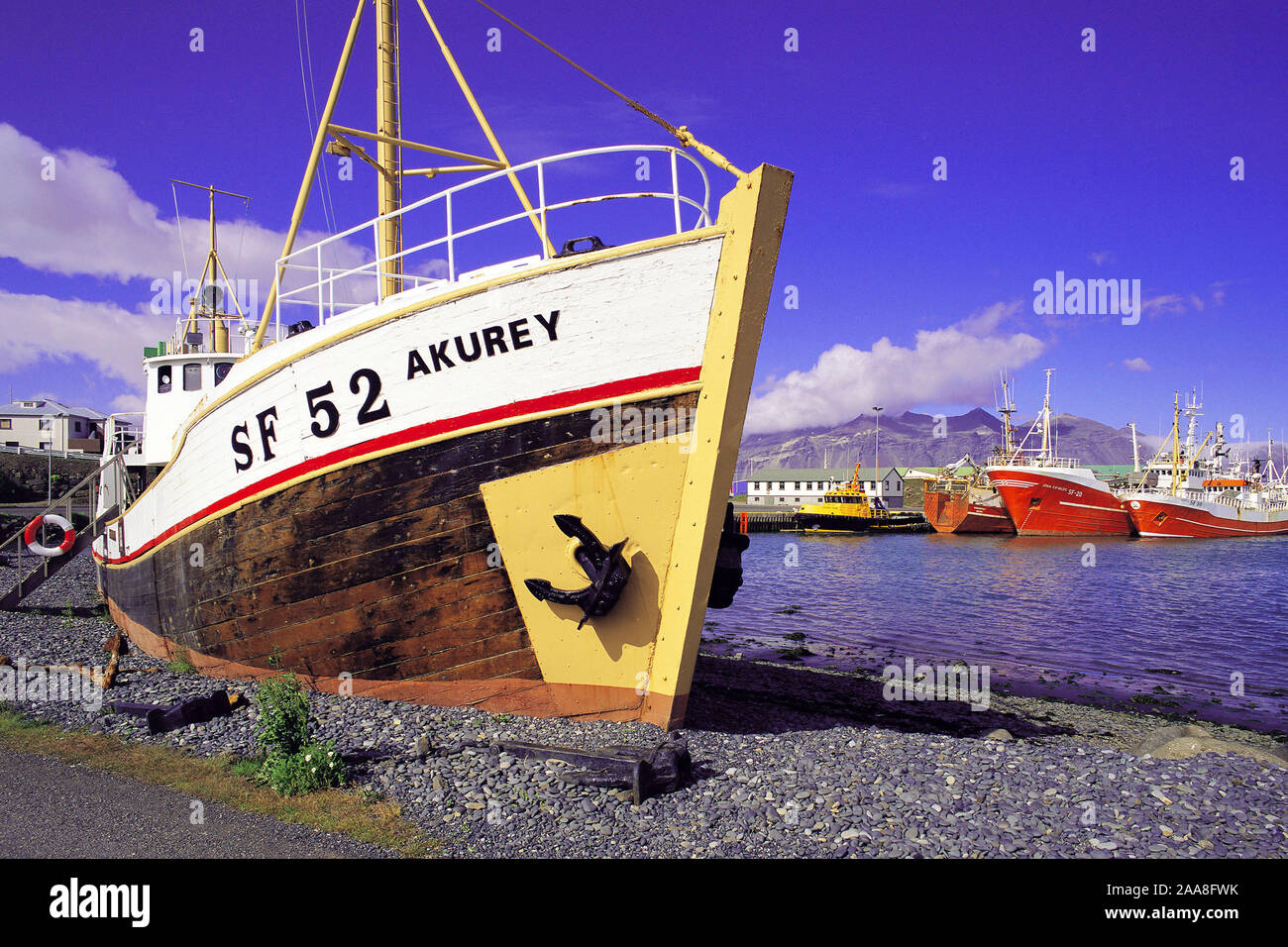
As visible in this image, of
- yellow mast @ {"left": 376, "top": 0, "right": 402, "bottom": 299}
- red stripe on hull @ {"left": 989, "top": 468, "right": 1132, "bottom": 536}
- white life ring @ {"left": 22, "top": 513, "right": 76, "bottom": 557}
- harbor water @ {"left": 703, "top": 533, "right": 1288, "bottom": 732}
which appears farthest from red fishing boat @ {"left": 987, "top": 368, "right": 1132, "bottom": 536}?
white life ring @ {"left": 22, "top": 513, "right": 76, "bottom": 557}

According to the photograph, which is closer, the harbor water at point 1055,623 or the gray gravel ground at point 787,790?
the gray gravel ground at point 787,790

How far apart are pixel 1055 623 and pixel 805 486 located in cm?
7755

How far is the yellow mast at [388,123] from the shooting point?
352 inches

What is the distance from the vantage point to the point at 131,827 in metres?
4.93

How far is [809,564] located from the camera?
127ft

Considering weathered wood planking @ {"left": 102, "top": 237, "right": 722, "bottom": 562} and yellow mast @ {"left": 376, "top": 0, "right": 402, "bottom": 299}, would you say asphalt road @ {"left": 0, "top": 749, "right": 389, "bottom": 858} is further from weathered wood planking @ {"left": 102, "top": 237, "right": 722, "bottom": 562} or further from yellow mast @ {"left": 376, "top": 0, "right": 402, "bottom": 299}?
yellow mast @ {"left": 376, "top": 0, "right": 402, "bottom": 299}

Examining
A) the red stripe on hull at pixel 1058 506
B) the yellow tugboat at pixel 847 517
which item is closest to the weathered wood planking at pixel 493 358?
the red stripe on hull at pixel 1058 506

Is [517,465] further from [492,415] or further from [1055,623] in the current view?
[1055,623]

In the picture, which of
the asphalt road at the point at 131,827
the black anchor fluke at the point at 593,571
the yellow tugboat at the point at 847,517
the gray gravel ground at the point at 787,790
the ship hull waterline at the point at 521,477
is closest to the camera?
the asphalt road at the point at 131,827

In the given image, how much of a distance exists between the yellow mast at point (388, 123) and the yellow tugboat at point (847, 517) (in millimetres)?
55966

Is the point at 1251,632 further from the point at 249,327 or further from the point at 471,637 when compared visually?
the point at 249,327

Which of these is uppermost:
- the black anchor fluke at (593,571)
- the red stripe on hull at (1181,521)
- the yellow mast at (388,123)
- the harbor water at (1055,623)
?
the yellow mast at (388,123)

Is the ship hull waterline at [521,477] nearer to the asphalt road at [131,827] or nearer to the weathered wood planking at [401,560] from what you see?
the weathered wood planking at [401,560]
